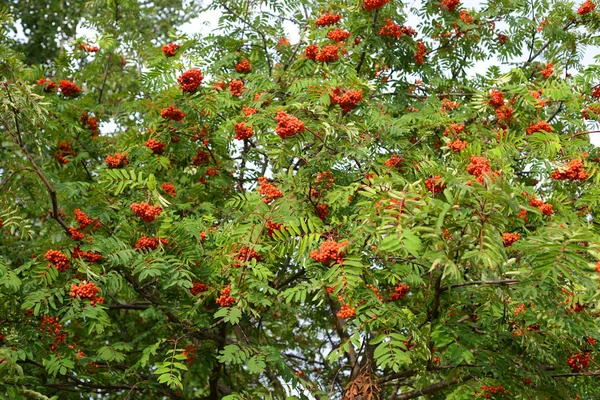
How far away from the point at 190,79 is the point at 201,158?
1.18 metres

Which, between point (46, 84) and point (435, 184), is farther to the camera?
point (46, 84)

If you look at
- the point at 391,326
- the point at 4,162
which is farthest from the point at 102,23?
the point at 391,326

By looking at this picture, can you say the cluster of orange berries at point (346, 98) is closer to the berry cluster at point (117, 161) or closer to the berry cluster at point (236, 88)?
the berry cluster at point (236, 88)

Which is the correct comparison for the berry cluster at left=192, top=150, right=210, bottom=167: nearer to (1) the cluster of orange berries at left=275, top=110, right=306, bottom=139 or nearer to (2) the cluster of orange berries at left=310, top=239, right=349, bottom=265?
(1) the cluster of orange berries at left=275, top=110, right=306, bottom=139

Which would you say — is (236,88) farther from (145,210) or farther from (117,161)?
(145,210)

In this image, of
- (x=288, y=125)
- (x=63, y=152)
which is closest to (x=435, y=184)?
(x=288, y=125)

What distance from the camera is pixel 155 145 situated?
23.1 feet

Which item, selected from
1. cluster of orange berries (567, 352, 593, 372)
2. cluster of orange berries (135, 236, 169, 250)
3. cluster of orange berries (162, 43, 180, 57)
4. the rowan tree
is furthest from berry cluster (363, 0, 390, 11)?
cluster of orange berries (567, 352, 593, 372)

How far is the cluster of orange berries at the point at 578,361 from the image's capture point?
554 centimetres

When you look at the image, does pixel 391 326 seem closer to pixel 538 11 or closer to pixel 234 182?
pixel 234 182

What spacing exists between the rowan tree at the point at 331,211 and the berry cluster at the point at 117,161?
0.05 ft

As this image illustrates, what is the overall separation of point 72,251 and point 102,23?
529cm

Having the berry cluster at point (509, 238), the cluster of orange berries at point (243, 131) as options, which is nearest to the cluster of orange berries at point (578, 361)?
the berry cluster at point (509, 238)

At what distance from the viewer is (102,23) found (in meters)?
9.99
